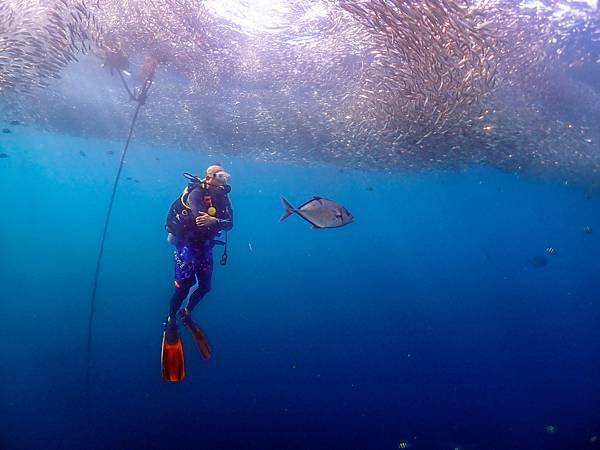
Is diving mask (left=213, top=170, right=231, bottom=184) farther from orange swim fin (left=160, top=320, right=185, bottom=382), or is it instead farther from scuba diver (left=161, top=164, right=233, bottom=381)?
orange swim fin (left=160, top=320, right=185, bottom=382)

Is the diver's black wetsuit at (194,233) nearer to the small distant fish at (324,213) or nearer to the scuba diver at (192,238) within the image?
the scuba diver at (192,238)

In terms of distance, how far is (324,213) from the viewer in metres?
5.59

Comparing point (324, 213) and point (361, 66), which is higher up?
point (361, 66)

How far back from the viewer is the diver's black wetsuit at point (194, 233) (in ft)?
19.4

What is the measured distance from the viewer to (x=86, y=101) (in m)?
15.2

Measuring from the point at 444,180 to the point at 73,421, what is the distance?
22178 millimetres

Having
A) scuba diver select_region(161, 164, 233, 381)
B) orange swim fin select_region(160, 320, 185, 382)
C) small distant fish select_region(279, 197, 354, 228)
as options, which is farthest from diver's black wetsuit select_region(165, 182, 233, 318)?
small distant fish select_region(279, 197, 354, 228)

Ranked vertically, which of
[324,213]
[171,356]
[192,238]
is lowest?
[171,356]

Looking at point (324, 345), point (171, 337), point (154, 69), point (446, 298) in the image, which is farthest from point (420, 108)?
point (446, 298)

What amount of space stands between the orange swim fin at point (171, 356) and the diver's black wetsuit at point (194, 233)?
266 mm

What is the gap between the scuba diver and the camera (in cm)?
588

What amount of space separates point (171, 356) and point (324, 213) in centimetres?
329

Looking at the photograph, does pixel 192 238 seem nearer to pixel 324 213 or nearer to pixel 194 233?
pixel 194 233

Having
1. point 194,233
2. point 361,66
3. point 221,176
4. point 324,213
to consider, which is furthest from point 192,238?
point 361,66
